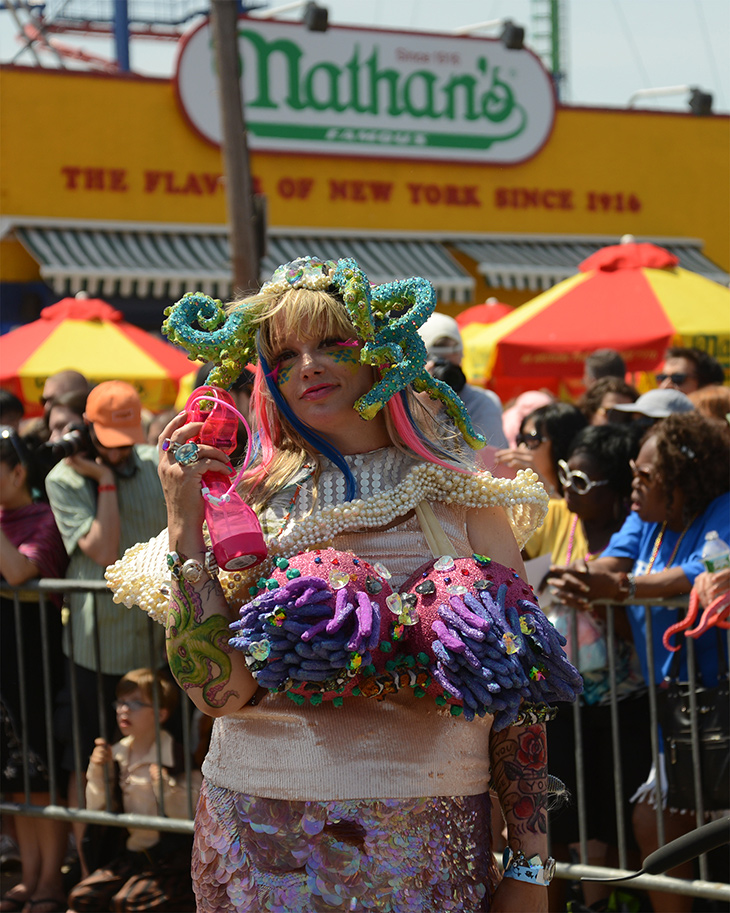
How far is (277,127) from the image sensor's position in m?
17.2

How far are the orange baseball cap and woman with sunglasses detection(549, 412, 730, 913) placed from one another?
1.86 m

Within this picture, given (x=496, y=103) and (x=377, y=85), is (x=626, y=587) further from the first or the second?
(x=496, y=103)

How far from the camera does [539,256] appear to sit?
18.6 meters

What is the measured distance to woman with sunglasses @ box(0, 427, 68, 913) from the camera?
15.4ft

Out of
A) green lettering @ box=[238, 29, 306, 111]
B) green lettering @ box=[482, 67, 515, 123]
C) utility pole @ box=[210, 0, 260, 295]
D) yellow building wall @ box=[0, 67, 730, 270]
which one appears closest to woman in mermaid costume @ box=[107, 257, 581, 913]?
utility pole @ box=[210, 0, 260, 295]

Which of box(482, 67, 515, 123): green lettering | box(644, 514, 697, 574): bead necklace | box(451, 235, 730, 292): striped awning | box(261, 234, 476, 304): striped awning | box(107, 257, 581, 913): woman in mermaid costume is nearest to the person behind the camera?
box(107, 257, 581, 913): woman in mermaid costume

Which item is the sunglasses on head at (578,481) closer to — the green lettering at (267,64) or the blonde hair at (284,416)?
the blonde hair at (284,416)

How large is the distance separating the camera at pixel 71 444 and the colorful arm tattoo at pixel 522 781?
9.47 feet

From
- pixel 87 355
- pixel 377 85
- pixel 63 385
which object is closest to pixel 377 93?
pixel 377 85

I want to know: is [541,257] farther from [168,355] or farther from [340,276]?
[340,276]

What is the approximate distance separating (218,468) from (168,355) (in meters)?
7.67

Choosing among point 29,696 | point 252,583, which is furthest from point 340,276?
point 29,696

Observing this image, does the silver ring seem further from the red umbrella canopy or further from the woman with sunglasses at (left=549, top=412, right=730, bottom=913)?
the red umbrella canopy

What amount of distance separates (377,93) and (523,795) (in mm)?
16893
